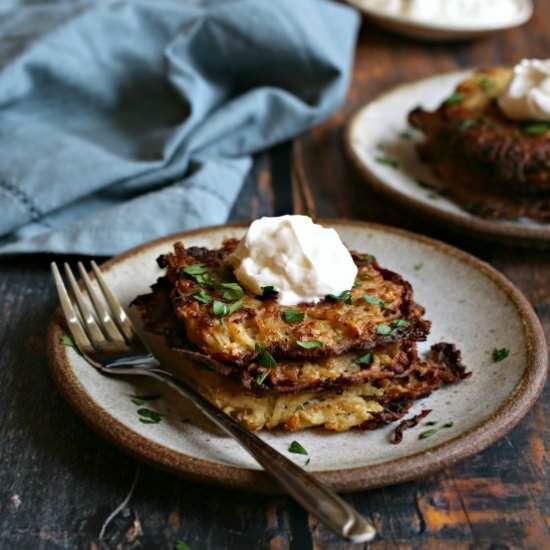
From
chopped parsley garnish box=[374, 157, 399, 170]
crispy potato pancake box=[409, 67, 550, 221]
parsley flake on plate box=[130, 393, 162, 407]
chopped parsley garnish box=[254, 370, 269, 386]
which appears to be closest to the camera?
chopped parsley garnish box=[254, 370, 269, 386]

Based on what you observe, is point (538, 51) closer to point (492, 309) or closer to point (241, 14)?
point (241, 14)

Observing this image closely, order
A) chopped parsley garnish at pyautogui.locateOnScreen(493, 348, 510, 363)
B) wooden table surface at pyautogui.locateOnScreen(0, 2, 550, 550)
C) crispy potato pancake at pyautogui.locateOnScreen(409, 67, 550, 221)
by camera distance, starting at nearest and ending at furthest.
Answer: wooden table surface at pyautogui.locateOnScreen(0, 2, 550, 550), chopped parsley garnish at pyautogui.locateOnScreen(493, 348, 510, 363), crispy potato pancake at pyautogui.locateOnScreen(409, 67, 550, 221)

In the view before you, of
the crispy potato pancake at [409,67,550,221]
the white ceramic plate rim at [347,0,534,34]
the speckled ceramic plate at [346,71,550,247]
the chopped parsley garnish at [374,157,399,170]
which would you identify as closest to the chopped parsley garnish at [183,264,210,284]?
the speckled ceramic plate at [346,71,550,247]

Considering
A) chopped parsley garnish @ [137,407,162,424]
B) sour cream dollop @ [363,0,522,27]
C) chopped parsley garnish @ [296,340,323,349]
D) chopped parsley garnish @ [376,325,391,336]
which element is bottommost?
sour cream dollop @ [363,0,522,27]

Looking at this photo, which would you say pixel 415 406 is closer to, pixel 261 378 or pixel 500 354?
pixel 500 354

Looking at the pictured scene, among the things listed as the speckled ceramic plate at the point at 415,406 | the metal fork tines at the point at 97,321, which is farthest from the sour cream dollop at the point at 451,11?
the metal fork tines at the point at 97,321

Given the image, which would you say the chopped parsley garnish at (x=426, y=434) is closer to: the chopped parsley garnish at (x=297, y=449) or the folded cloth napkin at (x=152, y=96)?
the chopped parsley garnish at (x=297, y=449)

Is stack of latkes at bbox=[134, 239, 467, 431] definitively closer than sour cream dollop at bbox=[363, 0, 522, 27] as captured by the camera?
Yes

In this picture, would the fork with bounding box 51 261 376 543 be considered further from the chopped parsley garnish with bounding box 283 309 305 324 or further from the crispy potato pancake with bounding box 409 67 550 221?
the crispy potato pancake with bounding box 409 67 550 221
